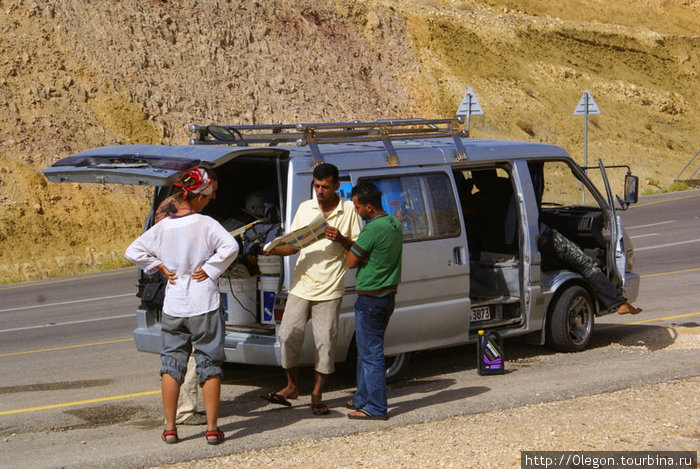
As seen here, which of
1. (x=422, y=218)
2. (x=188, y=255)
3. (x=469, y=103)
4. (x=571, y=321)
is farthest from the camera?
(x=469, y=103)

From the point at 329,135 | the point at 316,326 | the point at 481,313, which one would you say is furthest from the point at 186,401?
the point at 481,313

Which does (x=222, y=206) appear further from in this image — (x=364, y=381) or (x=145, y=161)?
(x=364, y=381)

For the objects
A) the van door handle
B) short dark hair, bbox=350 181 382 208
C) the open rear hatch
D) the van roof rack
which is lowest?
the van door handle

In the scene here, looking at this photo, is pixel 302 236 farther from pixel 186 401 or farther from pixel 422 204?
pixel 422 204

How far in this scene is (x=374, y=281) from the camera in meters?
7.64

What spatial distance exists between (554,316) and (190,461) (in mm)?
4751

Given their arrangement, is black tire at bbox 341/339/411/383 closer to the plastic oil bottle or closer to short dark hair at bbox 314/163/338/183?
the plastic oil bottle

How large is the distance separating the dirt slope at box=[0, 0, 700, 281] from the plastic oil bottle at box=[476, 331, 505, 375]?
15.4m

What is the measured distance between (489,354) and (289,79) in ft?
88.1

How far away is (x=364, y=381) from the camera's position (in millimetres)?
7785

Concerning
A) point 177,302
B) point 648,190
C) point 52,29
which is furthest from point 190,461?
point 648,190

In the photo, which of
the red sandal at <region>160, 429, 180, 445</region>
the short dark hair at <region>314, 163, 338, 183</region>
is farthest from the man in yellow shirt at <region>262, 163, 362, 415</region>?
the red sandal at <region>160, 429, 180, 445</region>

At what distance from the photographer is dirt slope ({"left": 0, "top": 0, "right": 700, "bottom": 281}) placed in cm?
2594

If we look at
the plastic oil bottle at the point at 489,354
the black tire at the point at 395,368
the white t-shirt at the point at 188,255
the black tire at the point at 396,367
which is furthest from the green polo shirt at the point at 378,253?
the plastic oil bottle at the point at 489,354
